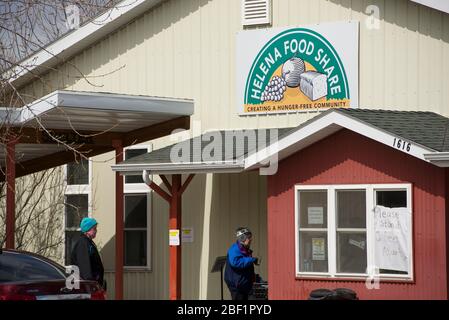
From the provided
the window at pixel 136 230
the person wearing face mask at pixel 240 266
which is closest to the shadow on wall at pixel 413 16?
the person wearing face mask at pixel 240 266

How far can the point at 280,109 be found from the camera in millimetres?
17766

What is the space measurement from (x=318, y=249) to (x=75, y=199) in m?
7.34

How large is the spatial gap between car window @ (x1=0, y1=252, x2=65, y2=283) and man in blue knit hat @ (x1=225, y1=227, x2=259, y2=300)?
3.14 metres

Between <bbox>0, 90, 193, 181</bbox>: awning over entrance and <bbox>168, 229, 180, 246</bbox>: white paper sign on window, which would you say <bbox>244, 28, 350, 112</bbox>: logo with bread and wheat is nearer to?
<bbox>0, 90, 193, 181</bbox>: awning over entrance

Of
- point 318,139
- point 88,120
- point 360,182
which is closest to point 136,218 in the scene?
point 88,120

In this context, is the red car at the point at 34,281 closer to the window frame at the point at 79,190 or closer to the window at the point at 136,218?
the window at the point at 136,218

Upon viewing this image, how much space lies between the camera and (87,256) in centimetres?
1513

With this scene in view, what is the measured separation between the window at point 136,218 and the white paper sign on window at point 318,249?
4.96m

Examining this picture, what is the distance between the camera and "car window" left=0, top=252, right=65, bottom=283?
12375 mm

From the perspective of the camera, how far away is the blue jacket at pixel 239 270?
49.1 feet

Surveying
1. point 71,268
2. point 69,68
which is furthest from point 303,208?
point 69,68

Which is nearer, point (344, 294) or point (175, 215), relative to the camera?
point (344, 294)

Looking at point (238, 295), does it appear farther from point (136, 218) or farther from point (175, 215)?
point (136, 218)

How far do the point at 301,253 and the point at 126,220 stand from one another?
5.43m
